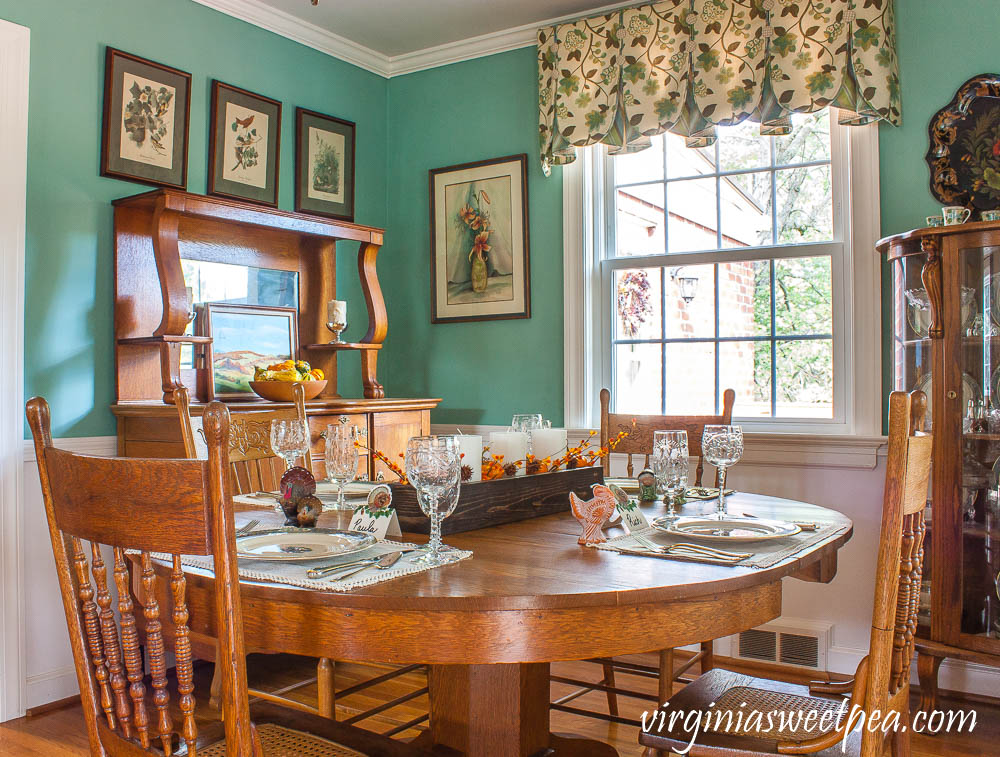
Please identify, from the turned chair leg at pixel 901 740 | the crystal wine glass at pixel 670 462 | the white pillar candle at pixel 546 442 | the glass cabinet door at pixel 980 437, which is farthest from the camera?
the glass cabinet door at pixel 980 437

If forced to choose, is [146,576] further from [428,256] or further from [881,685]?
[428,256]

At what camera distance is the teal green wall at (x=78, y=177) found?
2854mm

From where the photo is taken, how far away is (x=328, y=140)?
13.1 ft

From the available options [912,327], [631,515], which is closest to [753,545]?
[631,515]

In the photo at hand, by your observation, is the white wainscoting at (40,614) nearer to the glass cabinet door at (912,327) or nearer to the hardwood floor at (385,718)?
the hardwood floor at (385,718)

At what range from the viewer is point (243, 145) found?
3.57 meters

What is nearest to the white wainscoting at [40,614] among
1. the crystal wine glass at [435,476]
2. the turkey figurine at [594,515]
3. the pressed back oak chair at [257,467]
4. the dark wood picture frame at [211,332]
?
the dark wood picture frame at [211,332]

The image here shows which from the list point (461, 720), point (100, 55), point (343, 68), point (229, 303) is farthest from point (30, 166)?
point (461, 720)

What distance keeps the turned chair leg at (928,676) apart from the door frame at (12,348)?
2.97 m

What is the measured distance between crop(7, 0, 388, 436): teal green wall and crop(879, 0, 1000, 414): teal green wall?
2726 millimetres

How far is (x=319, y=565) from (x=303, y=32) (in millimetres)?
3256

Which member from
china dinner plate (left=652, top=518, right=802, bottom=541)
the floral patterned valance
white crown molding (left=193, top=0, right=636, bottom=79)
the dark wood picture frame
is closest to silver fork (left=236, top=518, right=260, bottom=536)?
china dinner plate (left=652, top=518, right=802, bottom=541)

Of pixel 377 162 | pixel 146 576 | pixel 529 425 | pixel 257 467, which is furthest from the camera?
pixel 377 162

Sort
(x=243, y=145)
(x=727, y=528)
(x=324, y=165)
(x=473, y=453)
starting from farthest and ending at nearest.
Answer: (x=324, y=165) < (x=243, y=145) < (x=473, y=453) < (x=727, y=528)
